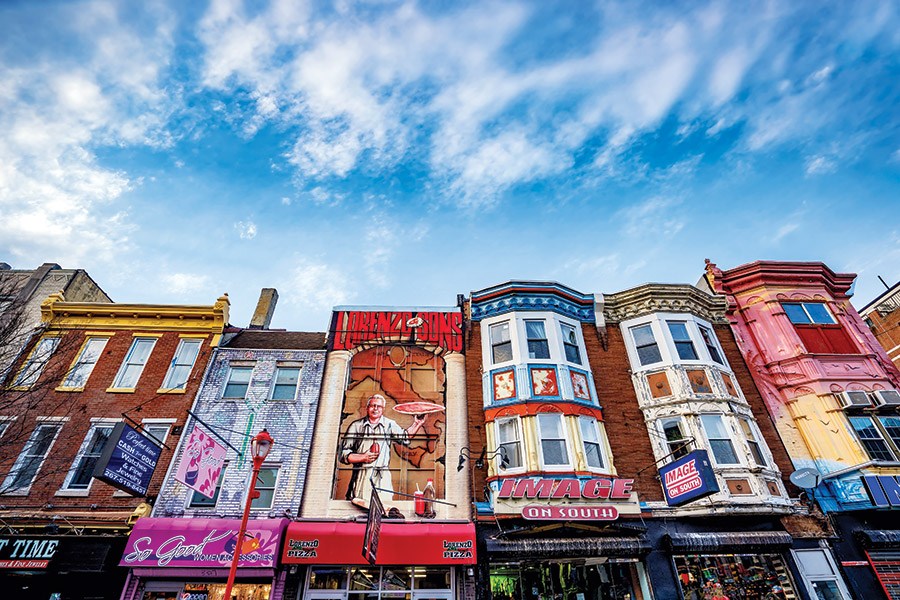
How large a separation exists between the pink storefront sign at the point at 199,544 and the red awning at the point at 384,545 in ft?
2.11

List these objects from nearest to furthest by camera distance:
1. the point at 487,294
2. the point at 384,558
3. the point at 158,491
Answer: the point at 384,558, the point at 158,491, the point at 487,294

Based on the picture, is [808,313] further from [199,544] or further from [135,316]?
[135,316]

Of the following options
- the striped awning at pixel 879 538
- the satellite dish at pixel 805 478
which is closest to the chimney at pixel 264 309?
the satellite dish at pixel 805 478

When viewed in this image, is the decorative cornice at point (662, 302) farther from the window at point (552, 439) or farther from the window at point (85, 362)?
the window at point (85, 362)

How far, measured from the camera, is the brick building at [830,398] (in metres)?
15.2

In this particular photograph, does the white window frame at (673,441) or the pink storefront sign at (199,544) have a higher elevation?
the white window frame at (673,441)

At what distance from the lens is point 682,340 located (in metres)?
19.2

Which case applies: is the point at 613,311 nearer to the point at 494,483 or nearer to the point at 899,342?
the point at 494,483

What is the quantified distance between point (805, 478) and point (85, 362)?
26.6 m

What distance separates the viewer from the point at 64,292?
849 inches

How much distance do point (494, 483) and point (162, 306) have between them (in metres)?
15.8

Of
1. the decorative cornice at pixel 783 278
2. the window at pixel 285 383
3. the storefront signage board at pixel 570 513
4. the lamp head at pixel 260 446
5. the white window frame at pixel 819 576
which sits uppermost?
the decorative cornice at pixel 783 278

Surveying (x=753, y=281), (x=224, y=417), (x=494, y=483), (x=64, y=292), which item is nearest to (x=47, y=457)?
(x=224, y=417)

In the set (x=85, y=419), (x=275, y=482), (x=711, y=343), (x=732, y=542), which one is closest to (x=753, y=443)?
(x=732, y=542)
